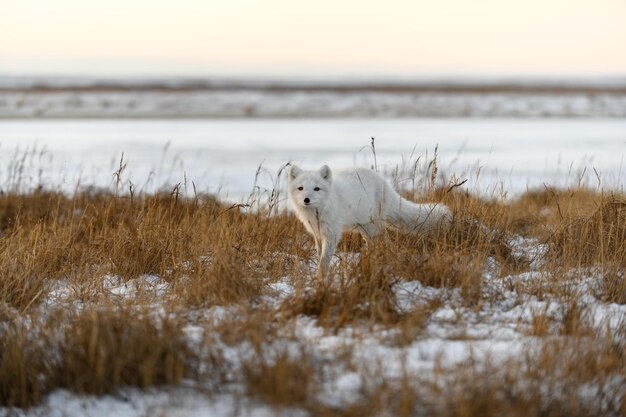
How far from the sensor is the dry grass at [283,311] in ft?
10.4

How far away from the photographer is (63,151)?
1727 centimetres

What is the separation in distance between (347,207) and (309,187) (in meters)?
0.57

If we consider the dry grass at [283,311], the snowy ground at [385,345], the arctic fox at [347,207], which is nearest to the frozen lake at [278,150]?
the arctic fox at [347,207]

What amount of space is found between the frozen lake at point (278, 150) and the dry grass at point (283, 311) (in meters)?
2.87

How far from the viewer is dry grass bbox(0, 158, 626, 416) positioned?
317 cm

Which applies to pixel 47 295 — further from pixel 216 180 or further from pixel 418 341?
pixel 216 180

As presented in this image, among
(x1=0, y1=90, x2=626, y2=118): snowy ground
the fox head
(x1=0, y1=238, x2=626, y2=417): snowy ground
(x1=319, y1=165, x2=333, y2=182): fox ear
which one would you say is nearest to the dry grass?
(x1=0, y1=238, x2=626, y2=417): snowy ground

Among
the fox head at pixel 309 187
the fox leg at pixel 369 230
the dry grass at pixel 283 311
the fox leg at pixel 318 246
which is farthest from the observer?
the fox leg at pixel 369 230

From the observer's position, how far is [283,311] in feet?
13.4

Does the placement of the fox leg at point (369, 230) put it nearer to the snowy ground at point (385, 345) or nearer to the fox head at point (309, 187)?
the fox head at point (309, 187)

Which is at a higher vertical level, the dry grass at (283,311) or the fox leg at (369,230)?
the fox leg at (369,230)

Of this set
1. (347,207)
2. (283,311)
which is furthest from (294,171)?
(283,311)

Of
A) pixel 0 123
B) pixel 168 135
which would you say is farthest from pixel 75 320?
pixel 0 123

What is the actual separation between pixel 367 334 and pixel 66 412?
1587 millimetres
